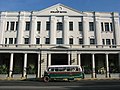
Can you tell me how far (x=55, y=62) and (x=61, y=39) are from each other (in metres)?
4.81

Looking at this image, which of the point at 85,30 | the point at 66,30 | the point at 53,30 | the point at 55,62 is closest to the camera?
the point at 55,62

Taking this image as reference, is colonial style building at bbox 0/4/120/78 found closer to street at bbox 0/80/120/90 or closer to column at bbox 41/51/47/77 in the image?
column at bbox 41/51/47/77

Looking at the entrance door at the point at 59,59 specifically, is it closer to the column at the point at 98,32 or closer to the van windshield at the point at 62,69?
the column at the point at 98,32

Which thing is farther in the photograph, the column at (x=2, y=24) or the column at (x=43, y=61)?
the column at (x=2, y=24)

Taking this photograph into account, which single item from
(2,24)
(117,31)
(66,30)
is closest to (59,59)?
(66,30)

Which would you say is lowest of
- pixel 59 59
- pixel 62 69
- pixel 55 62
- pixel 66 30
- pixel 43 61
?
pixel 62 69

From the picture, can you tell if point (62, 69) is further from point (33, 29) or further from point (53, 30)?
point (33, 29)

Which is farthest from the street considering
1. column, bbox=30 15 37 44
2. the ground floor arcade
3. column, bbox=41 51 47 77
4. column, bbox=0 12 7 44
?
column, bbox=0 12 7 44

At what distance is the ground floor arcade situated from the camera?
33406 millimetres

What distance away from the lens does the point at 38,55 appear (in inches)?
1345

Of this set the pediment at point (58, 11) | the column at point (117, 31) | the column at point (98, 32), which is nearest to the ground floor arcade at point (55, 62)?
the column at point (98, 32)

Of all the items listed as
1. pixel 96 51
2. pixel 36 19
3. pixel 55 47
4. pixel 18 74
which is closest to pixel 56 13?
pixel 36 19

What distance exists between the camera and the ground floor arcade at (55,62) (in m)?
33.4

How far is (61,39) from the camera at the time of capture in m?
38.8
